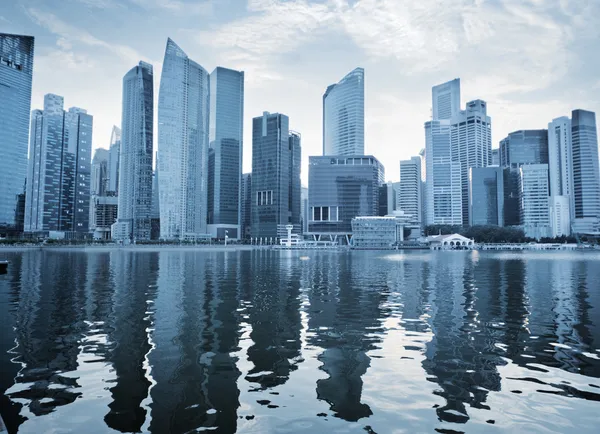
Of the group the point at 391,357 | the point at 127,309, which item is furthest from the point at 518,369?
the point at 127,309

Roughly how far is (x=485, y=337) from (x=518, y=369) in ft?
21.3

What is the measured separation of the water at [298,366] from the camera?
13.5 m

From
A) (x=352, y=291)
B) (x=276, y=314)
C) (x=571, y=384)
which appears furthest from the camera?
(x=352, y=291)

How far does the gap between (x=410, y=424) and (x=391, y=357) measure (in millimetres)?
7920

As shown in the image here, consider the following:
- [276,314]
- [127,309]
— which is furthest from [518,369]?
[127,309]

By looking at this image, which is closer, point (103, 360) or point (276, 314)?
point (103, 360)

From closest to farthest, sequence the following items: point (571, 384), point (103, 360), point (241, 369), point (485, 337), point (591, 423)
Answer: point (591, 423) → point (571, 384) → point (241, 369) → point (103, 360) → point (485, 337)

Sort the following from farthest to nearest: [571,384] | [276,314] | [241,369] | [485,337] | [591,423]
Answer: [276,314] → [485,337] → [241,369] → [571,384] → [591,423]

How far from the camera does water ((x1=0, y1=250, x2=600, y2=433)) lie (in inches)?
533

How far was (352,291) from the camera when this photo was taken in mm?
48562

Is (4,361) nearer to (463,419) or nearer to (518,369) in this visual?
(463,419)

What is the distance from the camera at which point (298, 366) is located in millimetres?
19266

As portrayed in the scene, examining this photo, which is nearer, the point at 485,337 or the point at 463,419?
the point at 463,419

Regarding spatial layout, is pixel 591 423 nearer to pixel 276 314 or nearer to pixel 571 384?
pixel 571 384
